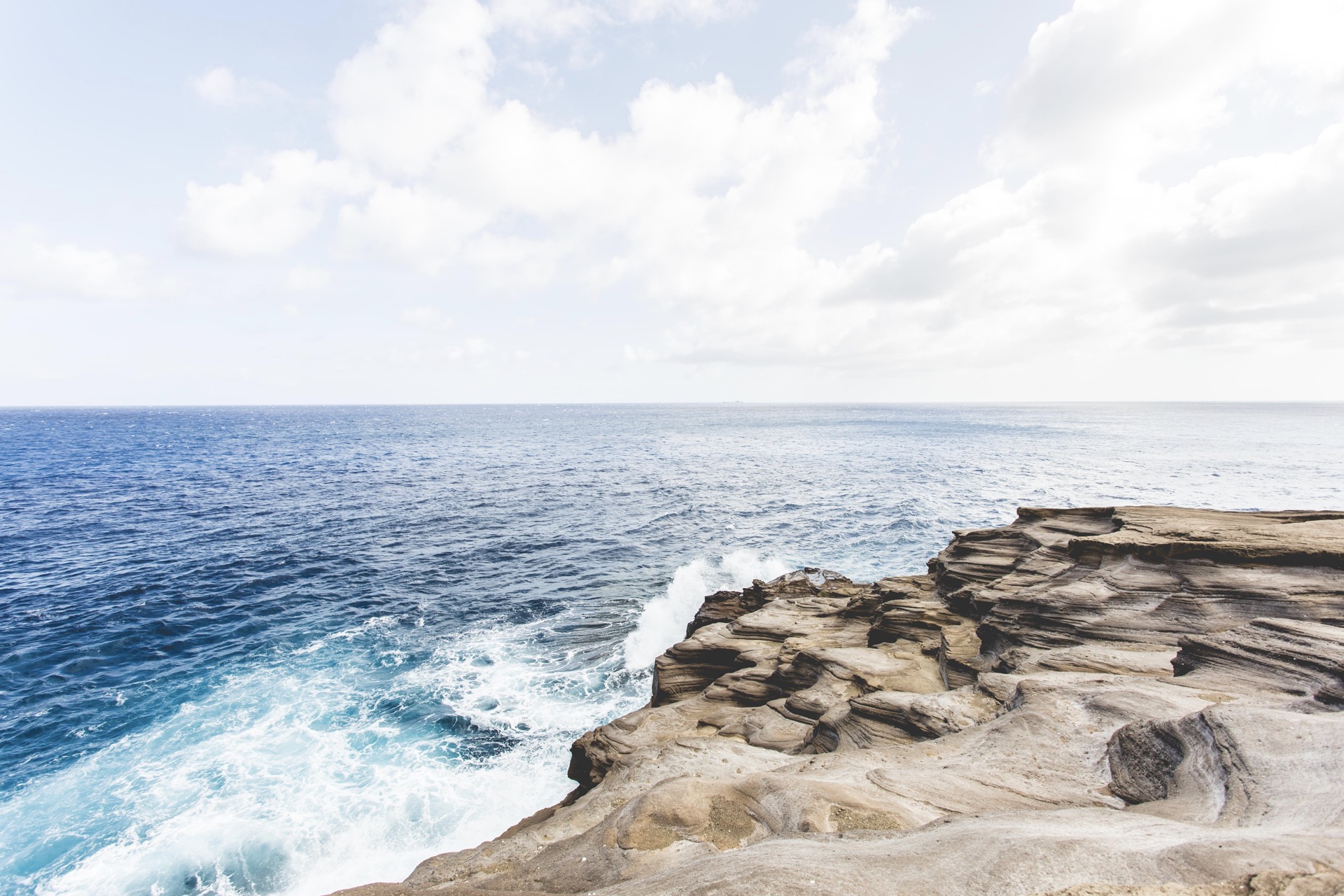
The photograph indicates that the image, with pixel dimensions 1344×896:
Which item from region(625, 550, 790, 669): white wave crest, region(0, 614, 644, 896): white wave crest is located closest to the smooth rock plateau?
region(0, 614, 644, 896): white wave crest

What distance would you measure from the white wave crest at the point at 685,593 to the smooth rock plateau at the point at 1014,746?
7.69 metres

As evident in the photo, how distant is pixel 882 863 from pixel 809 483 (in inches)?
2564

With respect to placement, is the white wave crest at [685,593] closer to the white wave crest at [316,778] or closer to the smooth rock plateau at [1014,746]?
the white wave crest at [316,778]

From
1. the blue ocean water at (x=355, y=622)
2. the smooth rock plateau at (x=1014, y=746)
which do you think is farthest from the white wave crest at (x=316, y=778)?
the smooth rock plateau at (x=1014, y=746)

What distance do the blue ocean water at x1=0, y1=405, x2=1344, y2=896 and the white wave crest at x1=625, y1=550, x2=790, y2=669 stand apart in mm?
231

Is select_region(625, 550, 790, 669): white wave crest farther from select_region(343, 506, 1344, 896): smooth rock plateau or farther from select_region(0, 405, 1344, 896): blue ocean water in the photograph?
select_region(343, 506, 1344, 896): smooth rock plateau

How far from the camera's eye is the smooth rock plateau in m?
6.48

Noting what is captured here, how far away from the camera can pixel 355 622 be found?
101 ft

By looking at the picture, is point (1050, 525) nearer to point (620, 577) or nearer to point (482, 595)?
point (620, 577)

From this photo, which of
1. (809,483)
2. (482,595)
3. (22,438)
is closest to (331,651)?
(482,595)

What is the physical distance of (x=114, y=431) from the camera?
5950 inches

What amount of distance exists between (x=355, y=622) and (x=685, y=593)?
748 inches

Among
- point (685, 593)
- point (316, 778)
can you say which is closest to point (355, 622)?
point (316, 778)

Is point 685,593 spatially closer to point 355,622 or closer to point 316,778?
point 355,622
